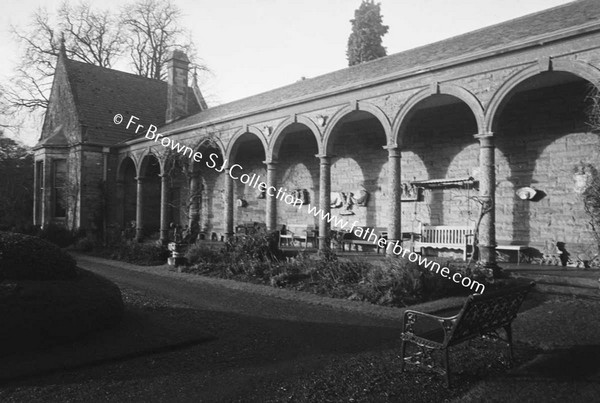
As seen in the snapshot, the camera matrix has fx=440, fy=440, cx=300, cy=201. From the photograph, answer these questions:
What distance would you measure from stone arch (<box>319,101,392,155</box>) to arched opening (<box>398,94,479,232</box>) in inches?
34.1

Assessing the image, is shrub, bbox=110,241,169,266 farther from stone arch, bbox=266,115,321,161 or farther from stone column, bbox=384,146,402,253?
stone column, bbox=384,146,402,253

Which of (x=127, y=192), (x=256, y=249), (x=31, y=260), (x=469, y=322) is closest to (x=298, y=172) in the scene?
(x=256, y=249)

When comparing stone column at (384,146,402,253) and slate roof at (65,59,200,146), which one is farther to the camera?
slate roof at (65,59,200,146)

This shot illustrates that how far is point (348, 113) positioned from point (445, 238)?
169 inches

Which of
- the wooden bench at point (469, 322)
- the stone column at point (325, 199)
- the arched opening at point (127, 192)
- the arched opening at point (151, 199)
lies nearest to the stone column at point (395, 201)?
the stone column at point (325, 199)

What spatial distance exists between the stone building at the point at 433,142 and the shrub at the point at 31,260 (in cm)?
738

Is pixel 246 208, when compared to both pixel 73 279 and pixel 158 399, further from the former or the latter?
pixel 158 399

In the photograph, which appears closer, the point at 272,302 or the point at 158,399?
the point at 158,399

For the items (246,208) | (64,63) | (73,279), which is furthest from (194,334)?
(64,63)

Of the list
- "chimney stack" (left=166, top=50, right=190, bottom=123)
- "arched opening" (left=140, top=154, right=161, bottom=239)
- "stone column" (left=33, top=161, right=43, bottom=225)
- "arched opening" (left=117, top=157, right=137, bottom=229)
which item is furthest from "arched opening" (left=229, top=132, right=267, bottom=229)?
"stone column" (left=33, top=161, right=43, bottom=225)

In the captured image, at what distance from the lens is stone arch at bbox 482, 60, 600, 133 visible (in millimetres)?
7906

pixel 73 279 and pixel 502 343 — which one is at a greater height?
pixel 73 279

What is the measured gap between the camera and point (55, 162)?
2222 cm

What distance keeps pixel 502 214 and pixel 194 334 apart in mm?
8873
